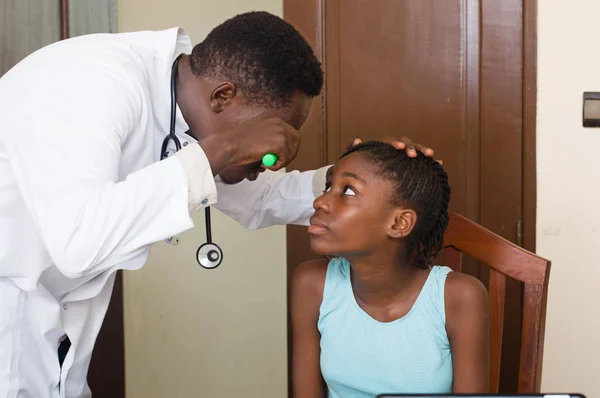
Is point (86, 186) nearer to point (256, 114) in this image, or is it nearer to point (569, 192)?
point (256, 114)

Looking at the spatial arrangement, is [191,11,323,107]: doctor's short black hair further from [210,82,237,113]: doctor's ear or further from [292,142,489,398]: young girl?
[292,142,489,398]: young girl

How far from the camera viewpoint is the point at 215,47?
1331 millimetres

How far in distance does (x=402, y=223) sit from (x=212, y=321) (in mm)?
1230

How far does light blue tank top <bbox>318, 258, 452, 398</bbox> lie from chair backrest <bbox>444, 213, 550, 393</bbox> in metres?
0.09

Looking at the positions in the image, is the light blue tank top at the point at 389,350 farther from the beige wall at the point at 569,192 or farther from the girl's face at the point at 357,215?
the beige wall at the point at 569,192

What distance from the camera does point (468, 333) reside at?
4.34 feet

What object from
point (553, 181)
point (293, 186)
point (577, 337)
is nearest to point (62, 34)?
point (293, 186)

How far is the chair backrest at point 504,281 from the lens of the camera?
4.41 ft

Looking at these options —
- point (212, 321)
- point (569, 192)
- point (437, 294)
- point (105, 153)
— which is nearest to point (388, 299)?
point (437, 294)

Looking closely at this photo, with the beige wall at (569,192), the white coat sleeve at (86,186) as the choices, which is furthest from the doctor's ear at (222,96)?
the beige wall at (569,192)

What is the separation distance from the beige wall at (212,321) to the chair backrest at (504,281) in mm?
1018

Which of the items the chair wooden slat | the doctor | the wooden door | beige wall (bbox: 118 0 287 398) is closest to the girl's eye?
the doctor

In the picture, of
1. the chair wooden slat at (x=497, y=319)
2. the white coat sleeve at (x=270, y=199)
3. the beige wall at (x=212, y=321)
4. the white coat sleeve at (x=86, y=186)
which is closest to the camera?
the white coat sleeve at (x=86, y=186)

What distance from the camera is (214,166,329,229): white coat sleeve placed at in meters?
1.68
